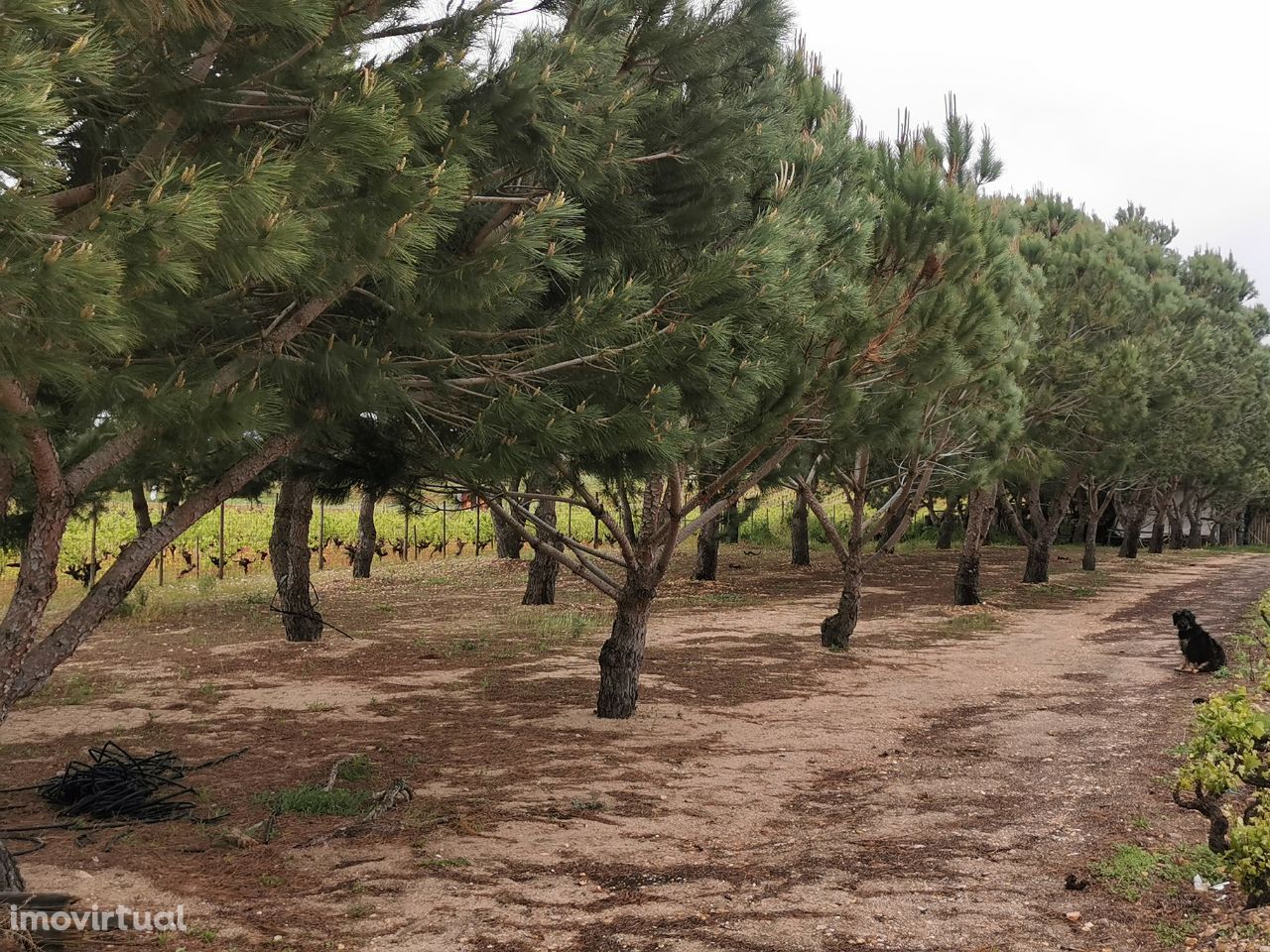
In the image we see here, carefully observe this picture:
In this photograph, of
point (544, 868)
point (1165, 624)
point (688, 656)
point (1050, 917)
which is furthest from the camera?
point (1165, 624)

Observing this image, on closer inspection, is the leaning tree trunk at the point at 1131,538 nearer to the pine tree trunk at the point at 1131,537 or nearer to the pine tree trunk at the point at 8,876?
the pine tree trunk at the point at 1131,537

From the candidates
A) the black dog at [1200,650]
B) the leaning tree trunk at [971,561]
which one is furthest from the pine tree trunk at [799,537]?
the black dog at [1200,650]

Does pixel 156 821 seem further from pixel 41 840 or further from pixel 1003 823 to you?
pixel 1003 823

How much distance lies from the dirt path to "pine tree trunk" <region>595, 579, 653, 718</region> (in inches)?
12.4

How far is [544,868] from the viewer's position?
17.4ft

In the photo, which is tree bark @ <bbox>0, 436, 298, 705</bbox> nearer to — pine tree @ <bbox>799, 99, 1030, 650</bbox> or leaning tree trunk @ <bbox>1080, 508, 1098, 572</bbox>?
pine tree @ <bbox>799, 99, 1030, 650</bbox>

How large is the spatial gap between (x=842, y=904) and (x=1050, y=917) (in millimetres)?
845

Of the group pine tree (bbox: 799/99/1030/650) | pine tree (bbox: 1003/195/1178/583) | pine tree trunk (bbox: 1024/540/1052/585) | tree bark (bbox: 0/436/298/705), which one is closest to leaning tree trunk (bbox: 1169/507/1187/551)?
pine tree trunk (bbox: 1024/540/1052/585)

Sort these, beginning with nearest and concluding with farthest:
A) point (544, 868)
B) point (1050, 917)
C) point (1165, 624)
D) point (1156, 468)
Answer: point (1050, 917)
point (544, 868)
point (1165, 624)
point (1156, 468)

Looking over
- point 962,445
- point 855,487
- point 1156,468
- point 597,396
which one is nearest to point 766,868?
point 597,396

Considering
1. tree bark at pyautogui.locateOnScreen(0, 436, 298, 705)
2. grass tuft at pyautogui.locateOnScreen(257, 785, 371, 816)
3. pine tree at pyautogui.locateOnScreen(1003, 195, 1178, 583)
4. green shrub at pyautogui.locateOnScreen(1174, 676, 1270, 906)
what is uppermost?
pine tree at pyautogui.locateOnScreen(1003, 195, 1178, 583)

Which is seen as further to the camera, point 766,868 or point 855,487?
point 855,487

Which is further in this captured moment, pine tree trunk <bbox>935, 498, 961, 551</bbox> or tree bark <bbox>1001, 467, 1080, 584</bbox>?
pine tree trunk <bbox>935, 498, 961, 551</bbox>

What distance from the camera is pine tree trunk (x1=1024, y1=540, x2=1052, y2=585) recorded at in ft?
77.2
